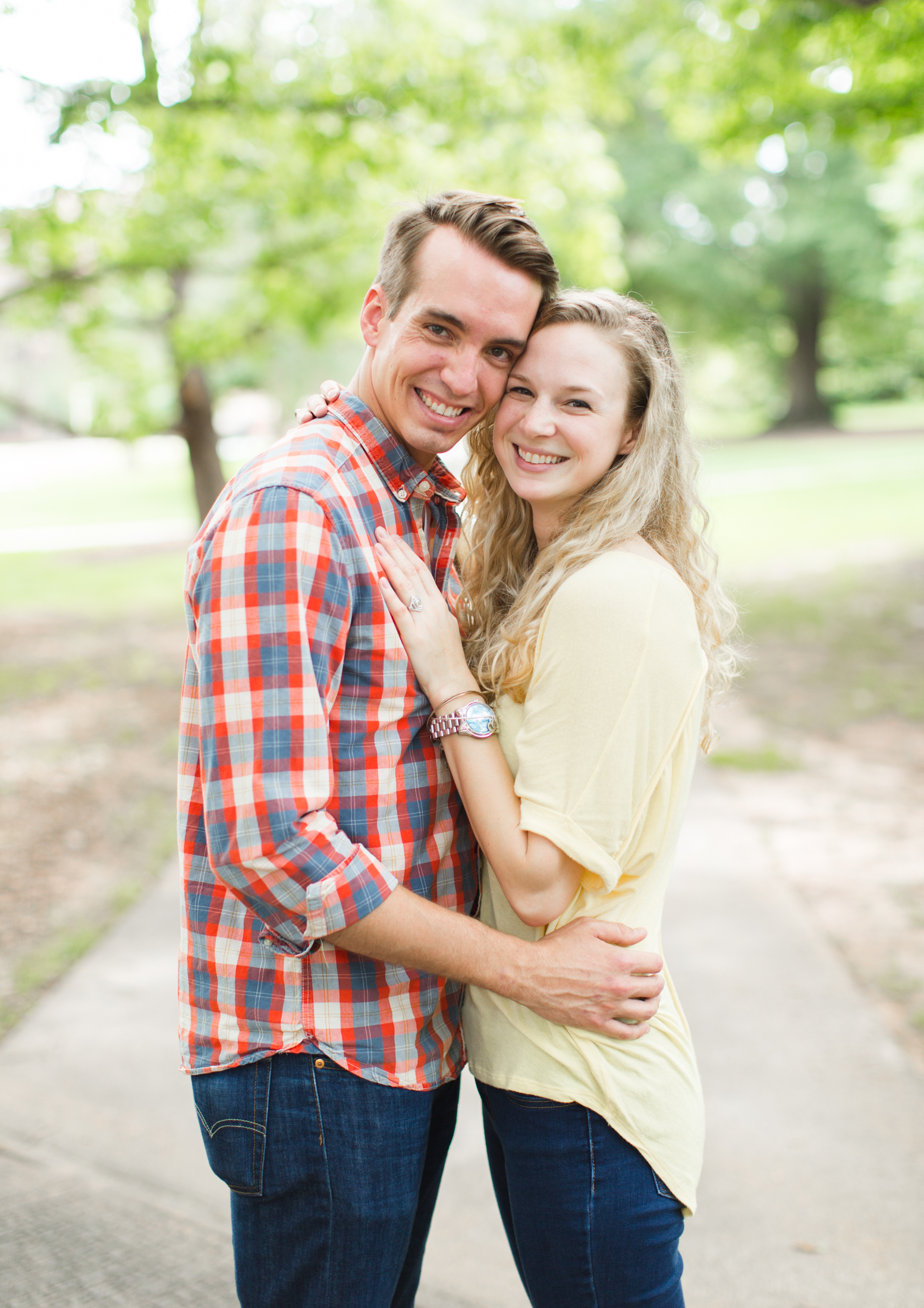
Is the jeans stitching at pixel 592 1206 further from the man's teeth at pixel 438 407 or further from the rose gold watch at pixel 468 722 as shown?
the man's teeth at pixel 438 407

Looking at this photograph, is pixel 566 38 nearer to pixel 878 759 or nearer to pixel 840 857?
pixel 878 759

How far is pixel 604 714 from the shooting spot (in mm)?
1577

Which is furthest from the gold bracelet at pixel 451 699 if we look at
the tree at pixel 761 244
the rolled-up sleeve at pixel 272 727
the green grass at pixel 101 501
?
the green grass at pixel 101 501

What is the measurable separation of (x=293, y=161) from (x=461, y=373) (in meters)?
7.54

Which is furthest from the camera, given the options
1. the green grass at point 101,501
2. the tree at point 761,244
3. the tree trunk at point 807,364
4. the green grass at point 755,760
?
the tree trunk at point 807,364

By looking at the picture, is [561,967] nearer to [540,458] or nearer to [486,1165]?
[540,458]

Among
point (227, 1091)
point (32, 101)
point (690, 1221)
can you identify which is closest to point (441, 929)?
point (227, 1091)

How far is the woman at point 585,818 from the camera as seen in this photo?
1591 mm

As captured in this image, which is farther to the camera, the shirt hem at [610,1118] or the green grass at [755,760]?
the green grass at [755,760]

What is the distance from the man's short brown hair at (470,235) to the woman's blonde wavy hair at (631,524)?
0.35ft

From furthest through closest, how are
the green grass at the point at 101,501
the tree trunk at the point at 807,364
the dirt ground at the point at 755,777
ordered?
1. the tree trunk at the point at 807,364
2. the green grass at the point at 101,501
3. the dirt ground at the point at 755,777

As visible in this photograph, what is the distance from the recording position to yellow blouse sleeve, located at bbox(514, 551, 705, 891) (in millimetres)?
1578

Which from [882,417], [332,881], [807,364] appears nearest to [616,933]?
[332,881]

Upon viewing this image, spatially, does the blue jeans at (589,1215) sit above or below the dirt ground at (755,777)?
above
